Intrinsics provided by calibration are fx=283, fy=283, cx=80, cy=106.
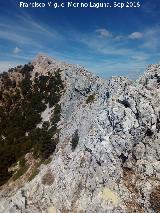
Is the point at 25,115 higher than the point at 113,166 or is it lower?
higher

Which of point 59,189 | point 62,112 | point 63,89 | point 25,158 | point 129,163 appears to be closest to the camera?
point 129,163

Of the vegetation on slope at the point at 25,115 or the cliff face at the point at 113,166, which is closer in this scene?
the cliff face at the point at 113,166

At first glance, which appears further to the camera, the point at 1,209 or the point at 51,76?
the point at 51,76

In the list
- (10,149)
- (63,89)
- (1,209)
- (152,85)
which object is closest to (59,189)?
(1,209)

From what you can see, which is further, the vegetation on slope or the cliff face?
the vegetation on slope

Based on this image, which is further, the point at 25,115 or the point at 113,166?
the point at 25,115

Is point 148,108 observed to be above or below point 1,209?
above

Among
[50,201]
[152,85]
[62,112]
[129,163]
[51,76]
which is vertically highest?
[51,76]

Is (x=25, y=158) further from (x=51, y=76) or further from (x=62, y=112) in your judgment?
(x=51, y=76)
